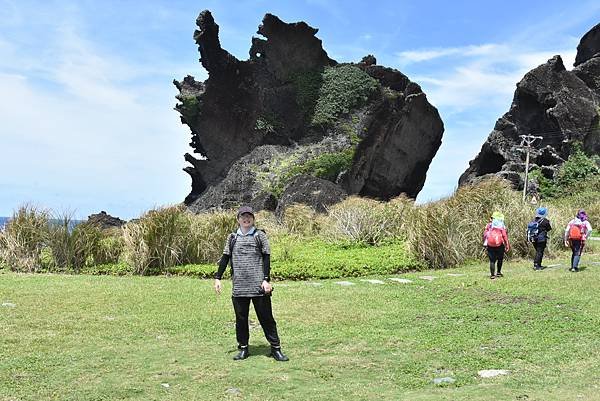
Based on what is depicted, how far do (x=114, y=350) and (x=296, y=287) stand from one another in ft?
18.1

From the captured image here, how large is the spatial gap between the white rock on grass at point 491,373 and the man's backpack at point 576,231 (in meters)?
8.27

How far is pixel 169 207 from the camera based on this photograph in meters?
15.0

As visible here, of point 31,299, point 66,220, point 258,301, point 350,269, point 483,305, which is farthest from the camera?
point 66,220

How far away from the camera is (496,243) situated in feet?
40.3

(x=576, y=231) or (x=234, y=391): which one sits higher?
(x=576, y=231)

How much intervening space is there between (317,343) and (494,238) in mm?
6552

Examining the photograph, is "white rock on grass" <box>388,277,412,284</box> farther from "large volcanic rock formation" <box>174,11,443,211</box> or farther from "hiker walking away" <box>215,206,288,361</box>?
"large volcanic rock formation" <box>174,11,443,211</box>

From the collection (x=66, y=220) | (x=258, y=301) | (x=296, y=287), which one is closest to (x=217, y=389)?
(x=258, y=301)

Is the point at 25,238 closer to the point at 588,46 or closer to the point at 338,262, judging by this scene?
the point at 338,262

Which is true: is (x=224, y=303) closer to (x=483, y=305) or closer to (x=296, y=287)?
(x=296, y=287)

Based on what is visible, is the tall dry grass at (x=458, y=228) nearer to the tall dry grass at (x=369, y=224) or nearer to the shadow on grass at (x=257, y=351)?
the tall dry grass at (x=369, y=224)

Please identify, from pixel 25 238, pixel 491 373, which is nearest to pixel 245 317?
pixel 491 373

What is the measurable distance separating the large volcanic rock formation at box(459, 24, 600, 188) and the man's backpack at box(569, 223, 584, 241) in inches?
948

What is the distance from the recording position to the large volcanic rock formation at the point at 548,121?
3831 centimetres
